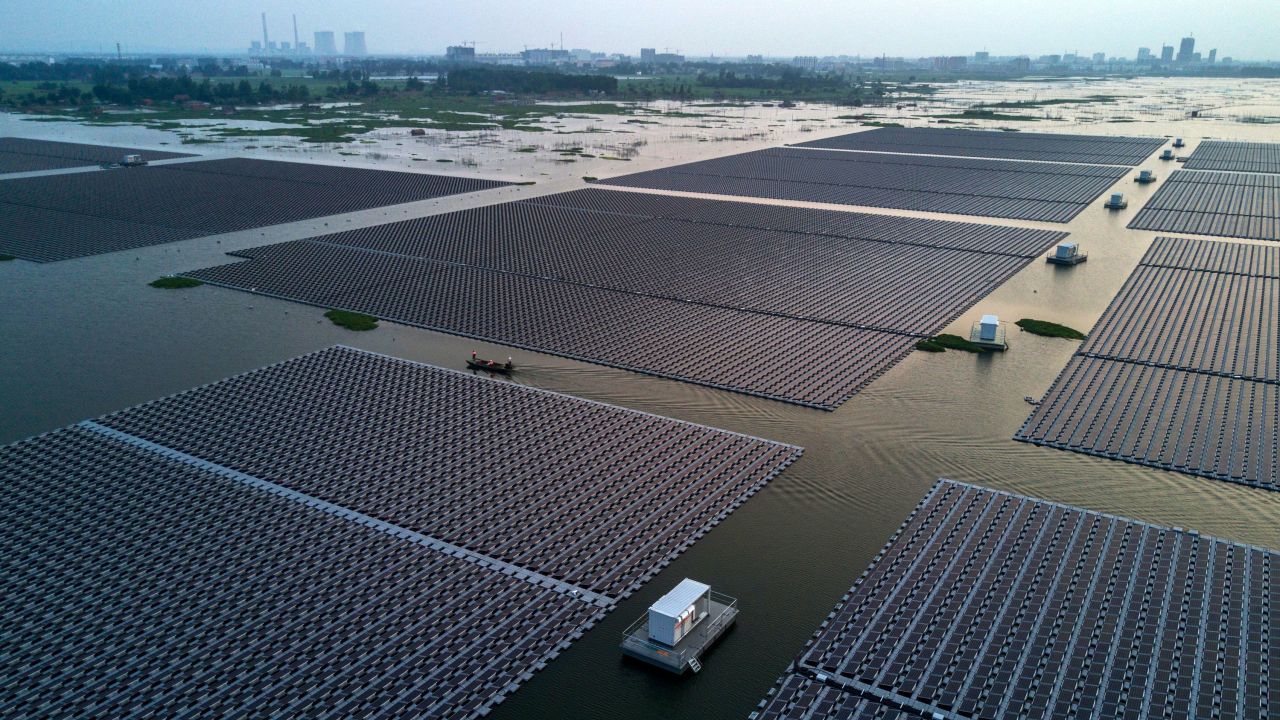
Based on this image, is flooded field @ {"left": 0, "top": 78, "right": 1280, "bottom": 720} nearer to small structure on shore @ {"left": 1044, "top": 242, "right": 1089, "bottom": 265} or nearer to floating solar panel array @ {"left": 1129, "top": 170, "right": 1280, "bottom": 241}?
small structure on shore @ {"left": 1044, "top": 242, "right": 1089, "bottom": 265}

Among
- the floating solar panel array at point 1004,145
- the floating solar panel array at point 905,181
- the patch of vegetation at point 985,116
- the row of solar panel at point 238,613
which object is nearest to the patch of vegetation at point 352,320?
the row of solar panel at point 238,613

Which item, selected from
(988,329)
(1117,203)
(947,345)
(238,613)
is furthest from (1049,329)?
(1117,203)

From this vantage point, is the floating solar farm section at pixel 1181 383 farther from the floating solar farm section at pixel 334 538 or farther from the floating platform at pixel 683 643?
the floating platform at pixel 683 643

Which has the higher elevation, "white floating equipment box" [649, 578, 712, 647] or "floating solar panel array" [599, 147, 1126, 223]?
"floating solar panel array" [599, 147, 1126, 223]

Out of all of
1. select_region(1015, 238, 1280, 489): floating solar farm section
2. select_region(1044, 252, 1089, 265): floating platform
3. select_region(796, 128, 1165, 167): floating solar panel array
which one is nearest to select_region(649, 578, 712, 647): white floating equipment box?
select_region(1015, 238, 1280, 489): floating solar farm section

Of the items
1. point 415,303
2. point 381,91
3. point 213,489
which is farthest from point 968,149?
point 381,91
